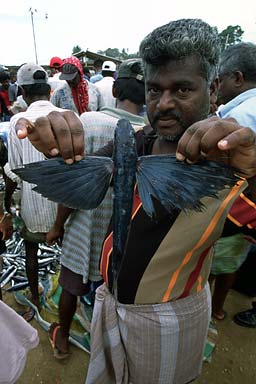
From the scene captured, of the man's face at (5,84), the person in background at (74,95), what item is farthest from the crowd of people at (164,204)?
the man's face at (5,84)

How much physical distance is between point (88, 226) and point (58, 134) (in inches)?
51.0

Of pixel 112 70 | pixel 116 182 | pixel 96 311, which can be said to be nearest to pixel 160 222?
pixel 116 182

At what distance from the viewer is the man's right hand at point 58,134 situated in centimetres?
102

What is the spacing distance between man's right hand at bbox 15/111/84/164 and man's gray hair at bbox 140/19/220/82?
0.46 m

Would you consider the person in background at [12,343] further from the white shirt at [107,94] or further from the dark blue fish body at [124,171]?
the white shirt at [107,94]

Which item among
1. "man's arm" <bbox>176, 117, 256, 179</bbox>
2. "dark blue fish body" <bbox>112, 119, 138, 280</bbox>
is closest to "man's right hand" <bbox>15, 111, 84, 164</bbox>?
"dark blue fish body" <bbox>112, 119, 138, 280</bbox>

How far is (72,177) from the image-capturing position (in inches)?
39.0

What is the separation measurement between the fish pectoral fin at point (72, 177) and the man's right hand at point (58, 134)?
0.04 meters

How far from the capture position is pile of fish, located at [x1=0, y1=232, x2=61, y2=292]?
3759mm

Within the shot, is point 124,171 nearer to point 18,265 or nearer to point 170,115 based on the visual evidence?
point 170,115

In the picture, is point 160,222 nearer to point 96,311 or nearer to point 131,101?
point 96,311

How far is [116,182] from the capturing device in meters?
0.92

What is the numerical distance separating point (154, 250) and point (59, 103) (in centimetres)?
464

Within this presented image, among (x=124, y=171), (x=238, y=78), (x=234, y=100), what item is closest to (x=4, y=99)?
(x=238, y=78)
